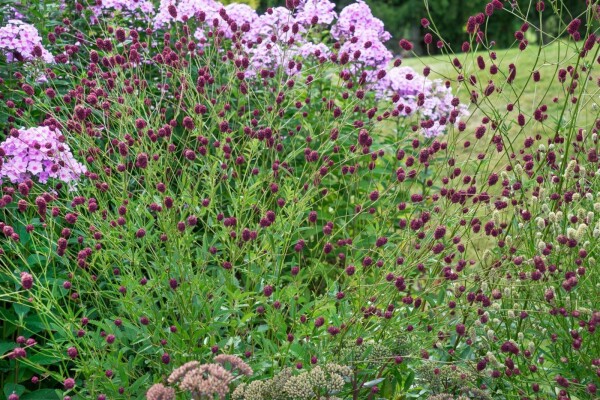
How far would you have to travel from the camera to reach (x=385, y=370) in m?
3.33

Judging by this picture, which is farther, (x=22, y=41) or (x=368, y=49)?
(x=368, y=49)

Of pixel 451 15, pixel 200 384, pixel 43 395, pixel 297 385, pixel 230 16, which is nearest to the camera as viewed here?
pixel 200 384

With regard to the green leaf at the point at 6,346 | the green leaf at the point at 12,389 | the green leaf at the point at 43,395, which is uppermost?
the green leaf at the point at 6,346

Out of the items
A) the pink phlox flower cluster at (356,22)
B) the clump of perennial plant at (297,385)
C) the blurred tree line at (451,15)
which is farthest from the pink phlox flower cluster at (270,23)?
the blurred tree line at (451,15)

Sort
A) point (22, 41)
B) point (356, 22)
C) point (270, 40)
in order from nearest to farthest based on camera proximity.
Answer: point (22, 41) < point (270, 40) < point (356, 22)

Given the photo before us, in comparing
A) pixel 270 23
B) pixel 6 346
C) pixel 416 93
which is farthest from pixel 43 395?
pixel 416 93

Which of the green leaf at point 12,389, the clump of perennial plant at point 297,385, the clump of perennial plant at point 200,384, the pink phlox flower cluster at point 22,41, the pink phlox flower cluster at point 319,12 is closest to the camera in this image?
the clump of perennial plant at point 200,384

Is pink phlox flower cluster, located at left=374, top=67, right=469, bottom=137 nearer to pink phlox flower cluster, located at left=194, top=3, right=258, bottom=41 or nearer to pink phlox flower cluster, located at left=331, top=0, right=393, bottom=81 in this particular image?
pink phlox flower cluster, located at left=331, top=0, right=393, bottom=81

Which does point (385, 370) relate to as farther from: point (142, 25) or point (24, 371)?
point (142, 25)

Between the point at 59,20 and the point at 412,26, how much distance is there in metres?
20.0

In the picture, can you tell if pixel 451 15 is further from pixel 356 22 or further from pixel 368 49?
pixel 368 49

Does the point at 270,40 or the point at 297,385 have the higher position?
the point at 270,40

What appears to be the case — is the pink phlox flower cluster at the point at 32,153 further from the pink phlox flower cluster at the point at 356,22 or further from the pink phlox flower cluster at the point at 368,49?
the pink phlox flower cluster at the point at 356,22

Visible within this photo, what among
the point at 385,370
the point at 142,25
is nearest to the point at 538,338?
the point at 385,370
